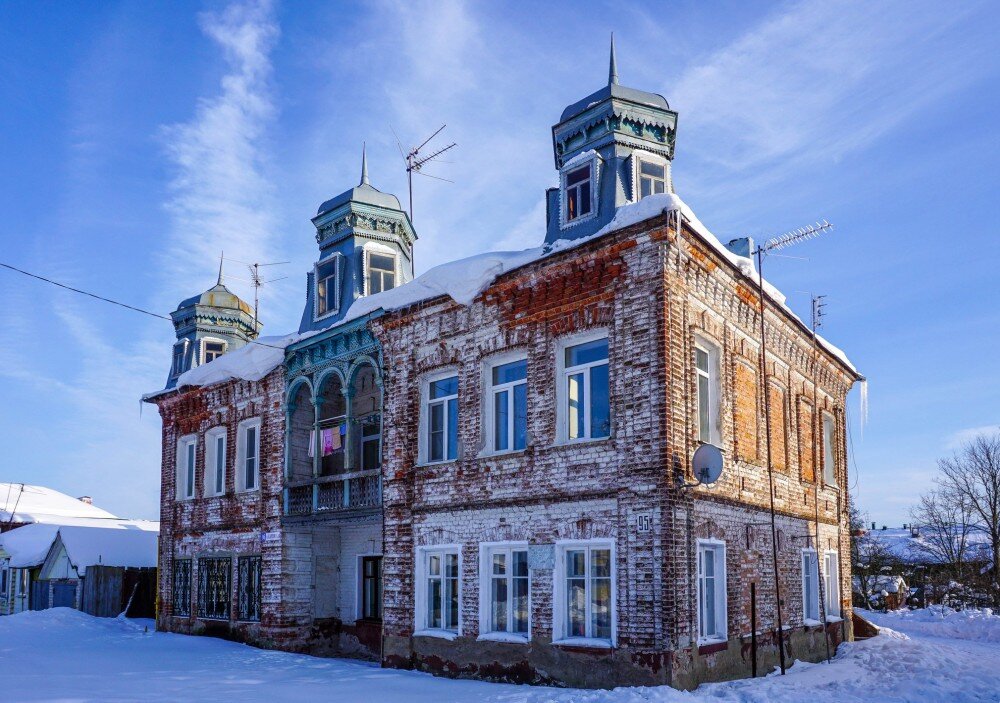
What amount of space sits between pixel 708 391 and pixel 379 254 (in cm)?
1037

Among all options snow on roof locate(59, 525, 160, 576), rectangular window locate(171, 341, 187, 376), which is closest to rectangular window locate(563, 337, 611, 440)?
rectangular window locate(171, 341, 187, 376)

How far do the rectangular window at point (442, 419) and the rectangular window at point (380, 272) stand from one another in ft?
18.0

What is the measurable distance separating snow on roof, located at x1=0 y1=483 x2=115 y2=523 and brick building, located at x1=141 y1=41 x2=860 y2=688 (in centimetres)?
3114

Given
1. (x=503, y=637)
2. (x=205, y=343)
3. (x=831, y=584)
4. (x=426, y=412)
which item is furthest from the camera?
(x=205, y=343)

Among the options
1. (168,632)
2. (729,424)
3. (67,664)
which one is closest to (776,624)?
(729,424)

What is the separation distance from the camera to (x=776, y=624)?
A: 17109mm

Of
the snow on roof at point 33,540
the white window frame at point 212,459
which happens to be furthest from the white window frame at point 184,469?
the snow on roof at point 33,540

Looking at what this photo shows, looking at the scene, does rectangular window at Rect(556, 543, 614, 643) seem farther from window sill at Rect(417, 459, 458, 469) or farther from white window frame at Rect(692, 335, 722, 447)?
window sill at Rect(417, 459, 458, 469)

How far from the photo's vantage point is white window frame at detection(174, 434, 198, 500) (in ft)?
84.1

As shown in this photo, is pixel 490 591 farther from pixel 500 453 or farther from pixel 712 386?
pixel 712 386

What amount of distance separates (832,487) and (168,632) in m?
18.0

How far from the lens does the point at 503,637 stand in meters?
15.3

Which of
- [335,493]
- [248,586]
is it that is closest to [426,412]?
[335,493]

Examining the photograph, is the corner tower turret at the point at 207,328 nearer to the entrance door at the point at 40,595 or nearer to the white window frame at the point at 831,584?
the entrance door at the point at 40,595
